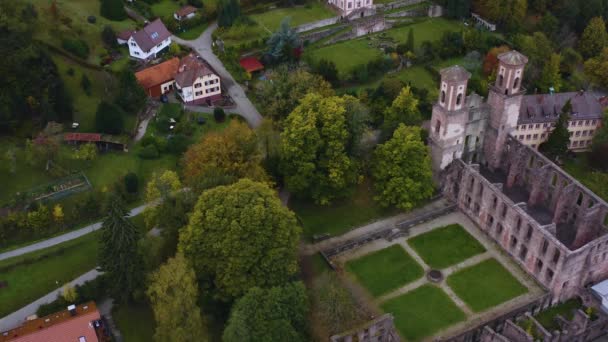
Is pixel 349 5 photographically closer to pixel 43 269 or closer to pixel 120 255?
pixel 120 255

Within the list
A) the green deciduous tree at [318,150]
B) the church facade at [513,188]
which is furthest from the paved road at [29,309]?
the church facade at [513,188]

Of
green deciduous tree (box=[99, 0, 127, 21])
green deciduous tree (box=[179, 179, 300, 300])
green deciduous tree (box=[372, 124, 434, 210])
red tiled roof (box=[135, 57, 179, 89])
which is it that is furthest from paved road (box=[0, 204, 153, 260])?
green deciduous tree (box=[99, 0, 127, 21])

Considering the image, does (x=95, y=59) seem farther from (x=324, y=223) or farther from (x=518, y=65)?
(x=518, y=65)

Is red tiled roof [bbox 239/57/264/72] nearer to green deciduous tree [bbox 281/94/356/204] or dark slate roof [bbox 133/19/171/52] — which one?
dark slate roof [bbox 133/19/171/52]

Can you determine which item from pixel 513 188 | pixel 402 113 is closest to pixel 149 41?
pixel 402 113

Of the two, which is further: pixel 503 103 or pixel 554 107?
pixel 554 107

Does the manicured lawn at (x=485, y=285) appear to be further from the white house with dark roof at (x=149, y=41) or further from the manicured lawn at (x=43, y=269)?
the white house with dark roof at (x=149, y=41)
